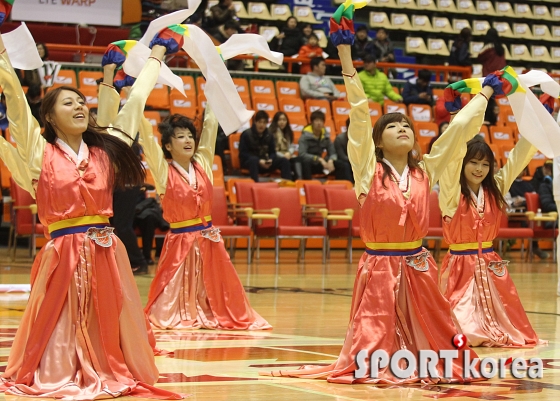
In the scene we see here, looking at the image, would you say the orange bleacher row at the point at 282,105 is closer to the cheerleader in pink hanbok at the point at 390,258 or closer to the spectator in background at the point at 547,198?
the spectator in background at the point at 547,198

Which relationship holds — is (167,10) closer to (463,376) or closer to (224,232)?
(224,232)

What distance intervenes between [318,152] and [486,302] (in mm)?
7417

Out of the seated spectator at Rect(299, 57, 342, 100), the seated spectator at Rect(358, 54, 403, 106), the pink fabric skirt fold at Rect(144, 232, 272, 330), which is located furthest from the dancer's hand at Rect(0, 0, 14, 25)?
the seated spectator at Rect(358, 54, 403, 106)

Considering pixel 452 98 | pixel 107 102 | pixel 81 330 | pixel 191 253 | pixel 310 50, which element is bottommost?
pixel 81 330

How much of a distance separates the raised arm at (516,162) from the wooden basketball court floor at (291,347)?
1.08m

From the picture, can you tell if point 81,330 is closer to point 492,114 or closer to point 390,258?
point 390,258

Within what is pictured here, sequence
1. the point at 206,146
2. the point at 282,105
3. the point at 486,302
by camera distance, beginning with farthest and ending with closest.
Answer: the point at 282,105, the point at 206,146, the point at 486,302

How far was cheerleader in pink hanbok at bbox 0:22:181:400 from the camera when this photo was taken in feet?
13.0

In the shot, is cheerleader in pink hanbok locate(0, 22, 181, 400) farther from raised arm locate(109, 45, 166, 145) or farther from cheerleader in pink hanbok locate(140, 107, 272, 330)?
cheerleader in pink hanbok locate(140, 107, 272, 330)

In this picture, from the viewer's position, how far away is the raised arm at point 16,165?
13.5 ft

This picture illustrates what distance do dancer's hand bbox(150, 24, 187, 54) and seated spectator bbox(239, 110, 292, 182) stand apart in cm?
763

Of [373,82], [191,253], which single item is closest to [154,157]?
[191,253]

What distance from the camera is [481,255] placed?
19.9 feet

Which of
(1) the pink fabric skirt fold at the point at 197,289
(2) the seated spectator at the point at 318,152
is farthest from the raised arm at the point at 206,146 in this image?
(2) the seated spectator at the point at 318,152
